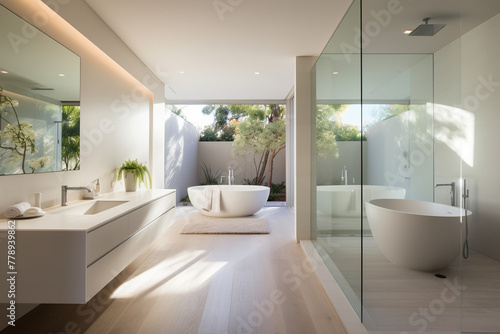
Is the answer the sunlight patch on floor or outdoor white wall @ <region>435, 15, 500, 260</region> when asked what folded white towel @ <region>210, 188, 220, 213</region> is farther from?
outdoor white wall @ <region>435, 15, 500, 260</region>

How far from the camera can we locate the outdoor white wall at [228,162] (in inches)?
360

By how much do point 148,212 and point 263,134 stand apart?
504cm

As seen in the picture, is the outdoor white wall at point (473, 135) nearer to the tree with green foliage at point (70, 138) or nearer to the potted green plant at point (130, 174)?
the tree with green foliage at point (70, 138)

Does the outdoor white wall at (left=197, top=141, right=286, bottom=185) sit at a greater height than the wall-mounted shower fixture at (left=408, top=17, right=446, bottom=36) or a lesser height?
lesser

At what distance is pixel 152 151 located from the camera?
17.2 ft

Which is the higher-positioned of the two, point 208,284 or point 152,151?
point 152,151

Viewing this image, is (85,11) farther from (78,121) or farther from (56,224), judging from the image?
(56,224)

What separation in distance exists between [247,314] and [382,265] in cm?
104

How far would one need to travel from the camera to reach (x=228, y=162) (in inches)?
366

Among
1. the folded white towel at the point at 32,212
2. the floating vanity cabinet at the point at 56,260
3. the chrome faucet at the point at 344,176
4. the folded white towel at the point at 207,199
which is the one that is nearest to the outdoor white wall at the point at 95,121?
the folded white towel at the point at 32,212

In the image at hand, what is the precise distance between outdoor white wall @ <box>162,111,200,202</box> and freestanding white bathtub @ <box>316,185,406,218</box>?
4001 mm

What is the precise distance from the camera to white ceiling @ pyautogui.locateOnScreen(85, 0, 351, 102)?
2.97 metres

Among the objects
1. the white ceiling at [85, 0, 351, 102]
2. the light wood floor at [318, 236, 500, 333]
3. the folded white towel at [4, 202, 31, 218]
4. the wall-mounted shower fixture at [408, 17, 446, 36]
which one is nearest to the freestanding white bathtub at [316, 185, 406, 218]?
the light wood floor at [318, 236, 500, 333]

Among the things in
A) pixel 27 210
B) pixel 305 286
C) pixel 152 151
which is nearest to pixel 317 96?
pixel 305 286
